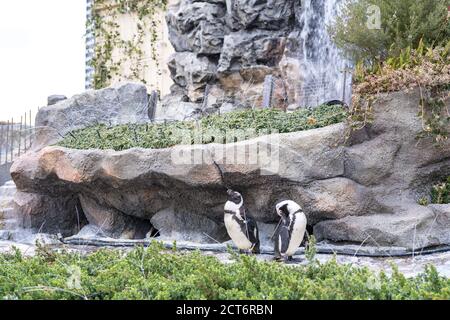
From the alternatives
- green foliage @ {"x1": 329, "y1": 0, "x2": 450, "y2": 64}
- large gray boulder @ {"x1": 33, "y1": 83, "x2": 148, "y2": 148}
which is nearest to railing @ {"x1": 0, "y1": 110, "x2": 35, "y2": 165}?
large gray boulder @ {"x1": 33, "y1": 83, "x2": 148, "y2": 148}

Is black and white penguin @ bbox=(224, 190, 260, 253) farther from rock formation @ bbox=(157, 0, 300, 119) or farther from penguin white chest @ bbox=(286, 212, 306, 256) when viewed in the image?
rock formation @ bbox=(157, 0, 300, 119)

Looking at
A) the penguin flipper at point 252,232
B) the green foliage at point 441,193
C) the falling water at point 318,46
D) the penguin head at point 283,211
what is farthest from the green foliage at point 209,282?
the falling water at point 318,46

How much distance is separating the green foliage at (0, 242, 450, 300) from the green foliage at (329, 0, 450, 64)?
4.94 m

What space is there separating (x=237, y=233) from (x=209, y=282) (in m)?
3.19

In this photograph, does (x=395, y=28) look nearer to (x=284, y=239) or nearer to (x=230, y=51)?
(x=284, y=239)

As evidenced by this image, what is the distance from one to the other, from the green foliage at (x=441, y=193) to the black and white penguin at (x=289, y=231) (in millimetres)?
1891

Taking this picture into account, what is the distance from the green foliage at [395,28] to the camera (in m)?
8.48

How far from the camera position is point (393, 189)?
7.30 meters

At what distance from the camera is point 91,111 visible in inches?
432

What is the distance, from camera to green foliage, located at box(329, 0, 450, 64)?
334 inches

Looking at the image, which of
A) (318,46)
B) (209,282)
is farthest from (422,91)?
(318,46)

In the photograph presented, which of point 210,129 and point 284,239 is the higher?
point 210,129

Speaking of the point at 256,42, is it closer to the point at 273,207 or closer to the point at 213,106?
the point at 213,106
